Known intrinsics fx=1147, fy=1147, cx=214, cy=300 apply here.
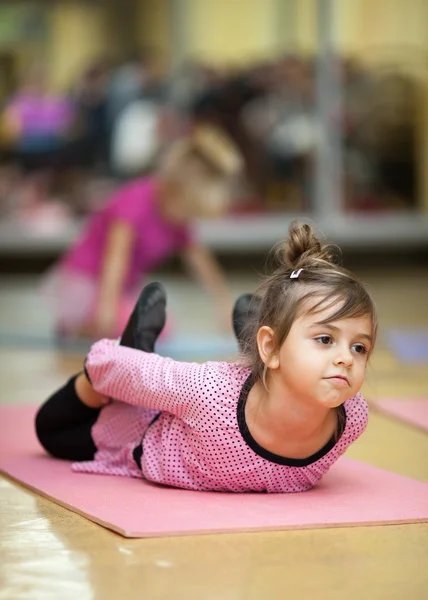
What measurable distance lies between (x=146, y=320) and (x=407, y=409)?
2.98 ft

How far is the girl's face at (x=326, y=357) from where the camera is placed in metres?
1.69

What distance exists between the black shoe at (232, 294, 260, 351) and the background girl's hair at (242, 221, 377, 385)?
4 cm

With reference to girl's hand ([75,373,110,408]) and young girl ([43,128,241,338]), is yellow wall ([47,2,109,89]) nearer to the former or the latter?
young girl ([43,128,241,338])

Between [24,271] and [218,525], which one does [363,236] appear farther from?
[218,525]

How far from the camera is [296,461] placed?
180cm

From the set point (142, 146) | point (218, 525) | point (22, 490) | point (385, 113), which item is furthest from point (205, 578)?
point (385, 113)

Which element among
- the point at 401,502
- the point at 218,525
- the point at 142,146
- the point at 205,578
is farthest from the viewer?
the point at 142,146

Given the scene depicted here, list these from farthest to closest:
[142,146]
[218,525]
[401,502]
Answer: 1. [142,146]
2. [401,502]
3. [218,525]

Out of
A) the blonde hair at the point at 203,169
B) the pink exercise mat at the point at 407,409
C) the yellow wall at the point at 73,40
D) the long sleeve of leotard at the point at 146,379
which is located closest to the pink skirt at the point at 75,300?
the blonde hair at the point at 203,169

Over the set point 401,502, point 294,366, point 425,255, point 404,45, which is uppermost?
point 404,45

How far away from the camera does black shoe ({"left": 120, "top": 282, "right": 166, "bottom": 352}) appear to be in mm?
2004

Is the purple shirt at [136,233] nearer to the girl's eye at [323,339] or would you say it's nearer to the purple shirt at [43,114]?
the girl's eye at [323,339]

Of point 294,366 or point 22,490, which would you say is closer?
point 294,366

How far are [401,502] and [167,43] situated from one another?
5004 mm
